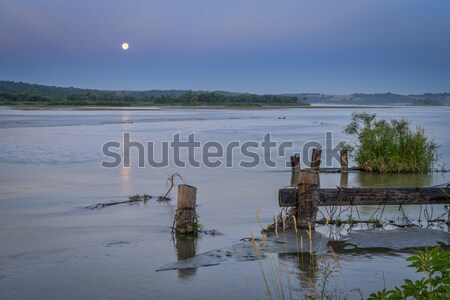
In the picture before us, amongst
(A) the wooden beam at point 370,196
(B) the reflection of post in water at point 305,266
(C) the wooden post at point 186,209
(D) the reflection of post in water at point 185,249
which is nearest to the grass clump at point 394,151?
(A) the wooden beam at point 370,196

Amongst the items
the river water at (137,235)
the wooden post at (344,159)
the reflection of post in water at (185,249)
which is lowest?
the river water at (137,235)

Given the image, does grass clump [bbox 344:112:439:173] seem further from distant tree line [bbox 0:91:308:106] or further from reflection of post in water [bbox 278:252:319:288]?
distant tree line [bbox 0:91:308:106]

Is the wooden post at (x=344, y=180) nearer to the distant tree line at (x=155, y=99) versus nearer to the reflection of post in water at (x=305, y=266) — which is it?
the reflection of post in water at (x=305, y=266)

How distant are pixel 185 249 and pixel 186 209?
86 cm

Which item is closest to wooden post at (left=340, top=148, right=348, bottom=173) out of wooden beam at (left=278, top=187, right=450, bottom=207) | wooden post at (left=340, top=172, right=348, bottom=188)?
wooden post at (left=340, top=172, right=348, bottom=188)

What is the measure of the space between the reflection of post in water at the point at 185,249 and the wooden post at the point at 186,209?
146 millimetres

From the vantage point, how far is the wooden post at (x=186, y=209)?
389 inches

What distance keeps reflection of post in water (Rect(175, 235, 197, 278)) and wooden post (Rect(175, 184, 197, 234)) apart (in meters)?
0.15

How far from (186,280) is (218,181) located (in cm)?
948

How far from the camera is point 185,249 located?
927 centimetres

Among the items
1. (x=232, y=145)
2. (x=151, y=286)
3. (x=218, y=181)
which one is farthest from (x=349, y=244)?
(x=232, y=145)

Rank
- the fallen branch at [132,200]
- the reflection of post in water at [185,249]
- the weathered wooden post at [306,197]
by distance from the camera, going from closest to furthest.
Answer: the reflection of post in water at [185,249] < the weathered wooden post at [306,197] < the fallen branch at [132,200]

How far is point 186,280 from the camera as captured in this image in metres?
7.73

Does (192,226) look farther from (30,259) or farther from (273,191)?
(273,191)
